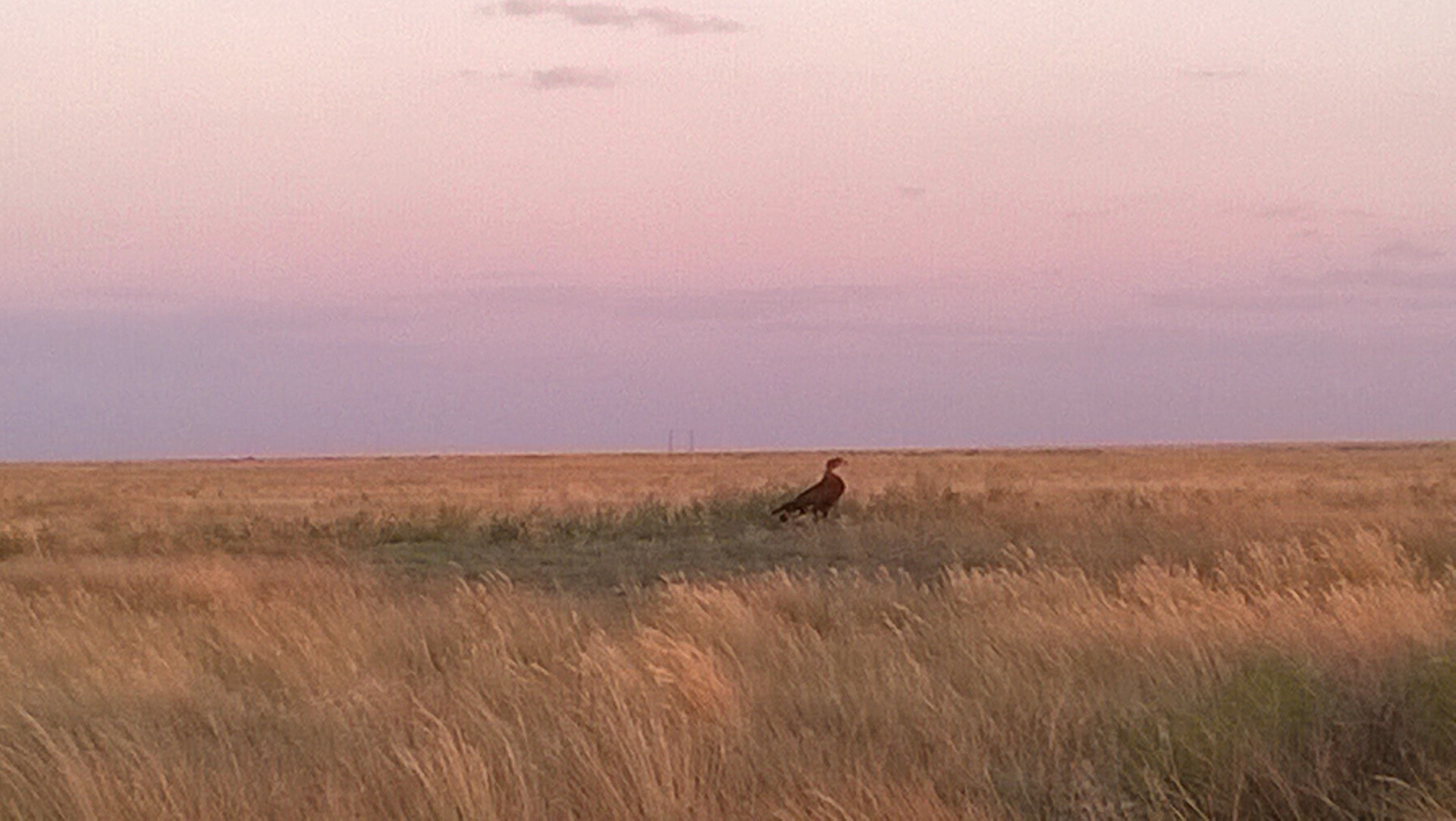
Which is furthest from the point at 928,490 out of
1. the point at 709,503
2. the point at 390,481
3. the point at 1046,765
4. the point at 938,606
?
the point at 390,481

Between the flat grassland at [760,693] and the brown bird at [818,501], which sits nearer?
the flat grassland at [760,693]

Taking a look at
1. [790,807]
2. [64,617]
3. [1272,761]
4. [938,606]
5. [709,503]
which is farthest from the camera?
[709,503]

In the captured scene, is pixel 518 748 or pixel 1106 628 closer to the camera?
pixel 518 748

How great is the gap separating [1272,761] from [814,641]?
280 cm

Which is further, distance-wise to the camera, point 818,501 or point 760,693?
point 818,501

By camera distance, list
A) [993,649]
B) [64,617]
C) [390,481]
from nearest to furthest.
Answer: [993,649], [64,617], [390,481]

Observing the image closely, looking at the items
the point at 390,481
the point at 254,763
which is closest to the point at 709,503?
the point at 254,763

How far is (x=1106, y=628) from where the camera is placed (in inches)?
292

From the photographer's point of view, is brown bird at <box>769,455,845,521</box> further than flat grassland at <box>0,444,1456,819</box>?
Yes

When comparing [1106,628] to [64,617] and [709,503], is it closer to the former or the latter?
[64,617]

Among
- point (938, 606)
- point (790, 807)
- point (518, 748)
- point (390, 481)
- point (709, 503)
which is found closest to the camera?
point (790, 807)

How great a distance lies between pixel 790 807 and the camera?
467 cm

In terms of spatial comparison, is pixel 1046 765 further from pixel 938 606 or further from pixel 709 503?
pixel 709 503

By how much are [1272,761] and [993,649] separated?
7.15 feet
